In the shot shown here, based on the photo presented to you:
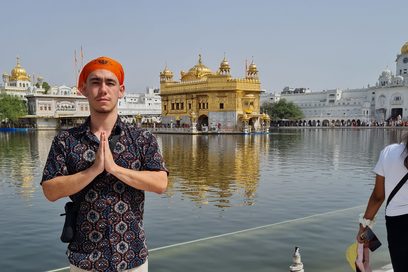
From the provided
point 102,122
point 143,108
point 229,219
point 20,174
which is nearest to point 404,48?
point 143,108

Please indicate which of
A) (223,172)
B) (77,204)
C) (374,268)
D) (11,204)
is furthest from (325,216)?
(223,172)

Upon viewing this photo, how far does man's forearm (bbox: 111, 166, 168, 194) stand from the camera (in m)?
2.02

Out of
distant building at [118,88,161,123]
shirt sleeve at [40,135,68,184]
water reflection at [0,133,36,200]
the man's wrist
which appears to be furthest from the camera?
distant building at [118,88,161,123]

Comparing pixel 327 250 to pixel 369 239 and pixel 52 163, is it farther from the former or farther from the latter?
pixel 52 163

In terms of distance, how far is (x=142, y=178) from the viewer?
6.82 ft

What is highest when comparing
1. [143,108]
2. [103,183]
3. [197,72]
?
[197,72]

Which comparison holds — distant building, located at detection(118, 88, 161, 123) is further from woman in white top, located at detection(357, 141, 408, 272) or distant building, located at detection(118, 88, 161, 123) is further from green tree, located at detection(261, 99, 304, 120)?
woman in white top, located at detection(357, 141, 408, 272)

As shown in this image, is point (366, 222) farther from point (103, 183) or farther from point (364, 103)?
point (364, 103)

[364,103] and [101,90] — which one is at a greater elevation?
[364,103]

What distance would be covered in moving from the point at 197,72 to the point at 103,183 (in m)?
51.8

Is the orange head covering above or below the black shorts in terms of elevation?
above

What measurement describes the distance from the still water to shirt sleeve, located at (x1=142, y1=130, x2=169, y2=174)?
228 centimetres

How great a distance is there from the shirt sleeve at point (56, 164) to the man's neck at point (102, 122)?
200 mm

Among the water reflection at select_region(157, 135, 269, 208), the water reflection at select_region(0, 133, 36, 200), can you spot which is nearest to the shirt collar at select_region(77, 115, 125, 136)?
the water reflection at select_region(157, 135, 269, 208)
